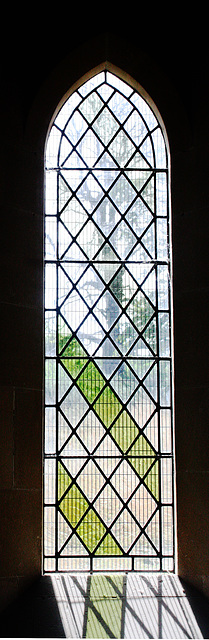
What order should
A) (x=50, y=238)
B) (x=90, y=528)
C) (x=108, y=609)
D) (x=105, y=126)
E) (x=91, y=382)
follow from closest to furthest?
(x=108, y=609) → (x=90, y=528) → (x=91, y=382) → (x=50, y=238) → (x=105, y=126)

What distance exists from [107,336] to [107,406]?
44 centimetres

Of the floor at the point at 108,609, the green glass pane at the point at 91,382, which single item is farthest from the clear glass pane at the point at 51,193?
the floor at the point at 108,609

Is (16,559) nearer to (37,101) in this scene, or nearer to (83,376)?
(83,376)

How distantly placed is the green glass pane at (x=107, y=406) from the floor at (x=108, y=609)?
0.93m

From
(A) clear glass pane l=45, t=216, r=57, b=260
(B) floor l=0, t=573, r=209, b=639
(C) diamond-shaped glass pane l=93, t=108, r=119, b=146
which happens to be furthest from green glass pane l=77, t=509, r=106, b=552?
(C) diamond-shaped glass pane l=93, t=108, r=119, b=146

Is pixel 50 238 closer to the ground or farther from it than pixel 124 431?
farther from it

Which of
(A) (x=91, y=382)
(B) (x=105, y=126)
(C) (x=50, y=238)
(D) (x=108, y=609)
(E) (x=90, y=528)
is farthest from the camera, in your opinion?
(B) (x=105, y=126)

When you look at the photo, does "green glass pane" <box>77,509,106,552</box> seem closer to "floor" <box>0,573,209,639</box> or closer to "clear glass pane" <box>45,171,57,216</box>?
"floor" <box>0,573,209,639</box>

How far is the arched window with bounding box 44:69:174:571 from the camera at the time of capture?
12.6ft

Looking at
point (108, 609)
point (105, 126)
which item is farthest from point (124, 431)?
point (105, 126)

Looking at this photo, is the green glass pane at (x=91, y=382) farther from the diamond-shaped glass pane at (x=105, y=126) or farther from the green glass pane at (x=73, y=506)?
the diamond-shaped glass pane at (x=105, y=126)

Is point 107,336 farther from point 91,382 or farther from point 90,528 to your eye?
point 90,528

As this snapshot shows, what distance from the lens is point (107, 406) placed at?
12.9ft

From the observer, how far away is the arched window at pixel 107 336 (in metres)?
3.84
